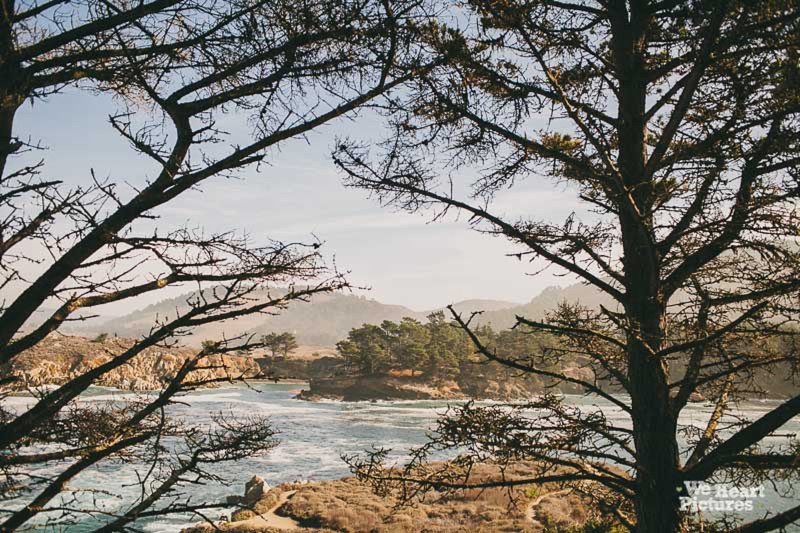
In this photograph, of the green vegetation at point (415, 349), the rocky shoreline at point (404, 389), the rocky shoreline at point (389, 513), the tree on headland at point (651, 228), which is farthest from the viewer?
the green vegetation at point (415, 349)

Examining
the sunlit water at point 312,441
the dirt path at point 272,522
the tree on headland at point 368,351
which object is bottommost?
the sunlit water at point 312,441

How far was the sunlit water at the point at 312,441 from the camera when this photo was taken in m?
21.1

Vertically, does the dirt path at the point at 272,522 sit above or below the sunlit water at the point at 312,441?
above

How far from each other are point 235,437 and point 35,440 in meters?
1.27

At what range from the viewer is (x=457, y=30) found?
4.40m

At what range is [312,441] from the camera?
33906 mm

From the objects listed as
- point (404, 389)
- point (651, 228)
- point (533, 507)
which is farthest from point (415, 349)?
point (651, 228)

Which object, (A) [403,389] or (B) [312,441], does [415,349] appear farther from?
(B) [312,441]

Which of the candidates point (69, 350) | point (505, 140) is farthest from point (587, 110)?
point (69, 350)

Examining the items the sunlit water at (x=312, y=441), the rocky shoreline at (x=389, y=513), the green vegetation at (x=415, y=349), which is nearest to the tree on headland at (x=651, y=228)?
the sunlit water at (x=312, y=441)

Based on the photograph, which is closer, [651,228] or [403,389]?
[651,228]

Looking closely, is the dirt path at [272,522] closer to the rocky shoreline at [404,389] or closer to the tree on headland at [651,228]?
A: the tree on headland at [651,228]

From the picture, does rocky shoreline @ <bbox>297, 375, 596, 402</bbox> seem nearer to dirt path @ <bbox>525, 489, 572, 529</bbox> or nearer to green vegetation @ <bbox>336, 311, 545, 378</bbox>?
green vegetation @ <bbox>336, 311, 545, 378</bbox>

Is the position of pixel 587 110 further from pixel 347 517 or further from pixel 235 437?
pixel 347 517
